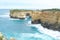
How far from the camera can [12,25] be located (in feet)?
8.16

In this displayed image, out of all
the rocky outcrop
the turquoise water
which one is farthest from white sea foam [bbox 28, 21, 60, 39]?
the rocky outcrop

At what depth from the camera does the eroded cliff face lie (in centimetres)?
245

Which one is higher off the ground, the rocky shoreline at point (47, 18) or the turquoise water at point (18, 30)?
the rocky shoreline at point (47, 18)

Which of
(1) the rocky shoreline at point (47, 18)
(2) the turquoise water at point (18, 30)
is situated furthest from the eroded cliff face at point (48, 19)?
(2) the turquoise water at point (18, 30)

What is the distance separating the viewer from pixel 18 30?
2.47 meters

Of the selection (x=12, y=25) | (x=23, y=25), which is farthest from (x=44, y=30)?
(x=12, y=25)

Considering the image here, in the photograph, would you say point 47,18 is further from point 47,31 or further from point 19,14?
point 19,14

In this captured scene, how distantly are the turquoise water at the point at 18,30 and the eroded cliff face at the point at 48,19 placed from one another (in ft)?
0.44

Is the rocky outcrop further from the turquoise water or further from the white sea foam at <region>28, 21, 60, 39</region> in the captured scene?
the white sea foam at <region>28, 21, 60, 39</region>

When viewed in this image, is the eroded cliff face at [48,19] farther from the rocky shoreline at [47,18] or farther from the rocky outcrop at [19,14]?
the rocky outcrop at [19,14]

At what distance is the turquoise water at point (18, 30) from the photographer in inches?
95.4

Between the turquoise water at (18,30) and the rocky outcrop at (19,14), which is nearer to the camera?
the turquoise water at (18,30)
